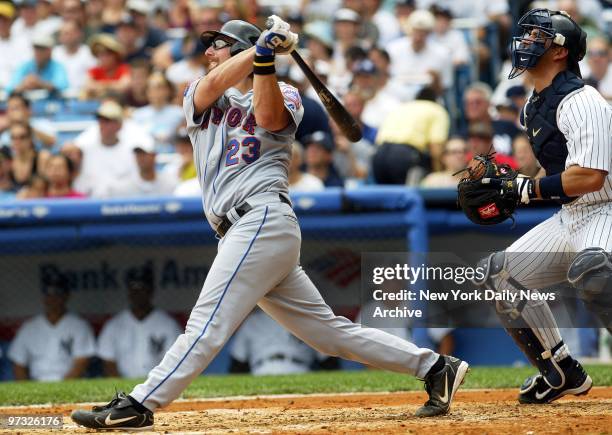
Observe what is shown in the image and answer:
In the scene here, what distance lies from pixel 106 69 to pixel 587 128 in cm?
712

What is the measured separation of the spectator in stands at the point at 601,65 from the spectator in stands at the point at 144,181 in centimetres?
369

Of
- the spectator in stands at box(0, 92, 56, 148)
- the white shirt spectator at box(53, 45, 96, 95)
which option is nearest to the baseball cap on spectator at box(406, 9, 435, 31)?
the white shirt spectator at box(53, 45, 96, 95)

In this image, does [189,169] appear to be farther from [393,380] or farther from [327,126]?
[393,380]

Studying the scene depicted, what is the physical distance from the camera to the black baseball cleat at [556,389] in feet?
15.6

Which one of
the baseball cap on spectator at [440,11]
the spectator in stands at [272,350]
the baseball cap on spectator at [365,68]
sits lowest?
the spectator in stands at [272,350]

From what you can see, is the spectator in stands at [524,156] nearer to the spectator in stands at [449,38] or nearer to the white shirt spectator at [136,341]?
the spectator in stands at [449,38]

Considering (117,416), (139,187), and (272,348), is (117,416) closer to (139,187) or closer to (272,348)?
(272,348)

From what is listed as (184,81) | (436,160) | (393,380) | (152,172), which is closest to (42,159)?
(152,172)

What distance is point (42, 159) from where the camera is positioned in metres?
8.92

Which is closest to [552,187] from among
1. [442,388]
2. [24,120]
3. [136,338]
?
[442,388]

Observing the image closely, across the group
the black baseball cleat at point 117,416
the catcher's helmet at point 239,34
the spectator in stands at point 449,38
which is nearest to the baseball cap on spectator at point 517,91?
the spectator in stands at point 449,38

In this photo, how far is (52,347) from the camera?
787cm

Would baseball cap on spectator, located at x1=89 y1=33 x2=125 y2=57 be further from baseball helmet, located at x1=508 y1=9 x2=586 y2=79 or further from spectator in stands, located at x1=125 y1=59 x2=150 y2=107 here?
baseball helmet, located at x1=508 y1=9 x2=586 y2=79

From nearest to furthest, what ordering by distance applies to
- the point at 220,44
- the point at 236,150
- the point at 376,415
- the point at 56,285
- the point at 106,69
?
the point at 236,150 < the point at 220,44 < the point at 376,415 < the point at 56,285 < the point at 106,69
